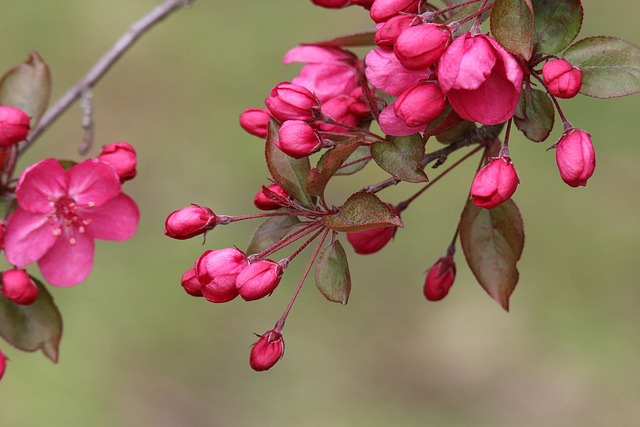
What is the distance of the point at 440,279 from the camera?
4.35ft

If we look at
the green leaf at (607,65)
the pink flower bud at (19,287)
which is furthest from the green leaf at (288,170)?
the pink flower bud at (19,287)

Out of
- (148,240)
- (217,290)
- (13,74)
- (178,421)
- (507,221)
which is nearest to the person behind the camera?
(217,290)

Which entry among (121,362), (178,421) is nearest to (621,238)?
(178,421)

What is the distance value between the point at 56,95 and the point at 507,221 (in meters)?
3.11

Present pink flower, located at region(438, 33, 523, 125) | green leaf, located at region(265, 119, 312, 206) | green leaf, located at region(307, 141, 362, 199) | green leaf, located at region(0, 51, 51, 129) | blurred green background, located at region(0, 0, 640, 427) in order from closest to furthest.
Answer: pink flower, located at region(438, 33, 523, 125)
green leaf, located at region(307, 141, 362, 199)
green leaf, located at region(265, 119, 312, 206)
green leaf, located at region(0, 51, 51, 129)
blurred green background, located at region(0, 0, 640, 427)

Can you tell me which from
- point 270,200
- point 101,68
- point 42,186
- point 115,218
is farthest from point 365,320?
point 270,200

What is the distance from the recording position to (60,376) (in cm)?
299

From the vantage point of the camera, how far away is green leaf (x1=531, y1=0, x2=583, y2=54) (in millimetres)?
1029

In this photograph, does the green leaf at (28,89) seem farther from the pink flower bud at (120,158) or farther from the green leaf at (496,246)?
the green leaf at (496,246)

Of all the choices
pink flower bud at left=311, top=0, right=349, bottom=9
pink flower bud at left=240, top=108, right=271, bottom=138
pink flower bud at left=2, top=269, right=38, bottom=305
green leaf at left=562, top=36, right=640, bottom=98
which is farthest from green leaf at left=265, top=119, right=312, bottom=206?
pink flower bud at left=2, top=269, right=38, bottom=305

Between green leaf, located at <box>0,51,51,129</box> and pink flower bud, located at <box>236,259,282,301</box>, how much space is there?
787 millimetres

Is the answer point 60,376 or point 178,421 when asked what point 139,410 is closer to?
point 178,421

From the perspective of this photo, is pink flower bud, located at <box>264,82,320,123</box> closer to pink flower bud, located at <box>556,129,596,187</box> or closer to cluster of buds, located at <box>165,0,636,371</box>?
cluster of buds, located at <box>165,0,636,371</box>

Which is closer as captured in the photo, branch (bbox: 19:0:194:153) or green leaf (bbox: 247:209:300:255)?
green leaf (bbox: 247:209:300:255)
